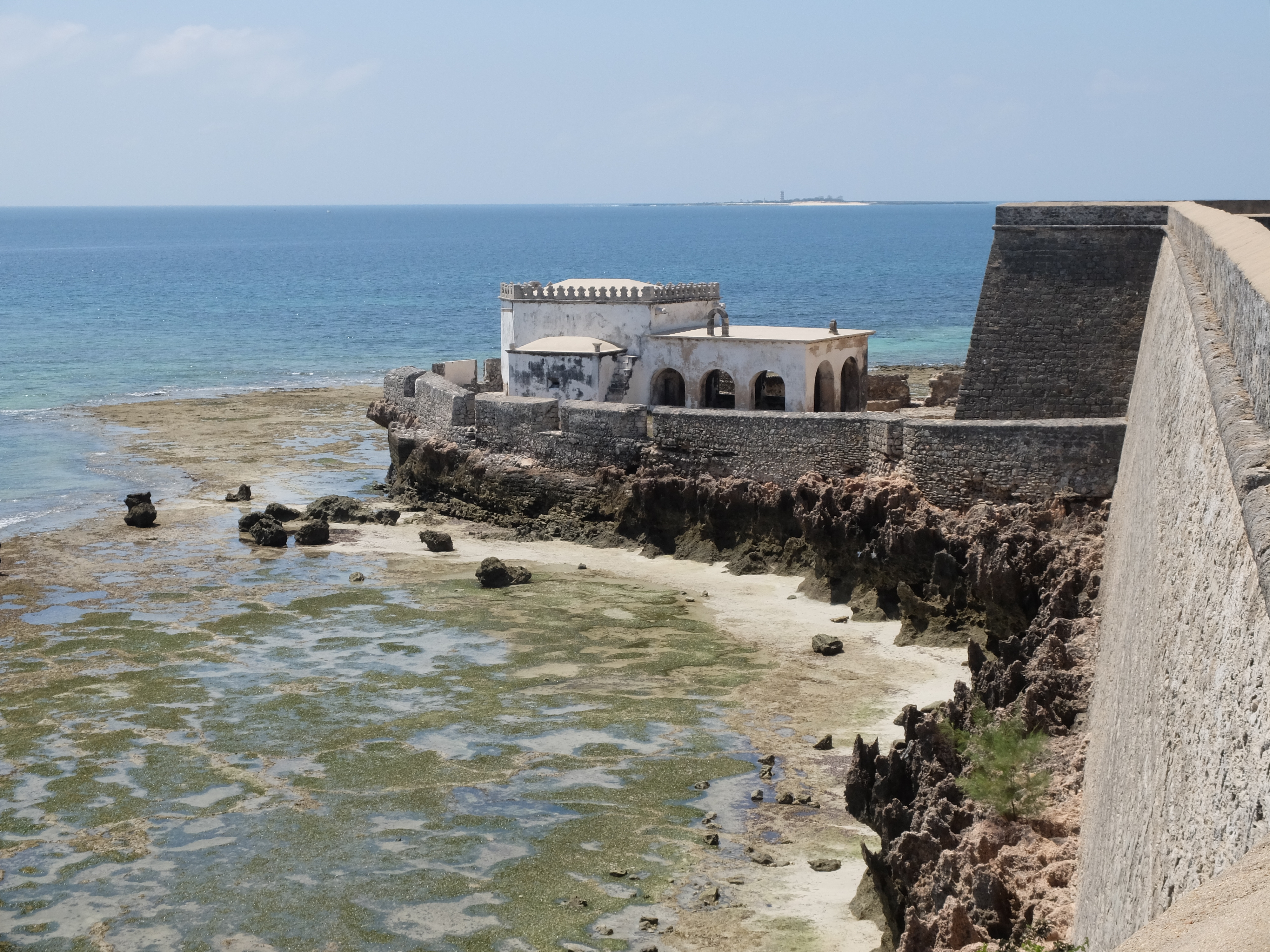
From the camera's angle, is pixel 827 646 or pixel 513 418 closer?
pixel 827 646

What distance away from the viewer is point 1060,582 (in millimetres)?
19391

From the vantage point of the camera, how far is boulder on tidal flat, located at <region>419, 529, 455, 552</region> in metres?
30.2

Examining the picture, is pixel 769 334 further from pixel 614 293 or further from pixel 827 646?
pixel 827 646

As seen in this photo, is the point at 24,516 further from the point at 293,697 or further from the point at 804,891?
the point at 804,891

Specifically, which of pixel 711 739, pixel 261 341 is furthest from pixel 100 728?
pixel 261 341

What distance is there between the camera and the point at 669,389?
115ft

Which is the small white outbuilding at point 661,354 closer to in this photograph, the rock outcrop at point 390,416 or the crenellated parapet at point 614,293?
the crenellated parapet at point 614,293

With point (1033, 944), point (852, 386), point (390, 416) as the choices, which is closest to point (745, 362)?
point (852, 386)

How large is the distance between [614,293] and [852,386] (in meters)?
6.31

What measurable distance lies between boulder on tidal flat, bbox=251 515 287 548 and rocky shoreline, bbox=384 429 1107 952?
14.2ft

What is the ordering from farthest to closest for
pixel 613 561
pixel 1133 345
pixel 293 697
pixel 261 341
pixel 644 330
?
1. pixel 261 341
2. pixel 644 330
3. pixel 613 561
4. pixel 1133 345
5. pixel 293 697

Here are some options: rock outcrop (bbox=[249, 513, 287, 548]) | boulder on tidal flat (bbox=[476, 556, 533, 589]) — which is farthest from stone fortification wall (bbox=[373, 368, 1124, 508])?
rock outcrop (bbox=[249, 513, 287, 548])

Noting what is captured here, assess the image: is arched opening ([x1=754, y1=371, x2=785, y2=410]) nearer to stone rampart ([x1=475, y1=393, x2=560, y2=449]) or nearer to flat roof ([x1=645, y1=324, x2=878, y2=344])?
flat roof ([x1=645, y1=324, x2=878, y2=344])

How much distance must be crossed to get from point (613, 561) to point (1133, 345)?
36.4 feet
